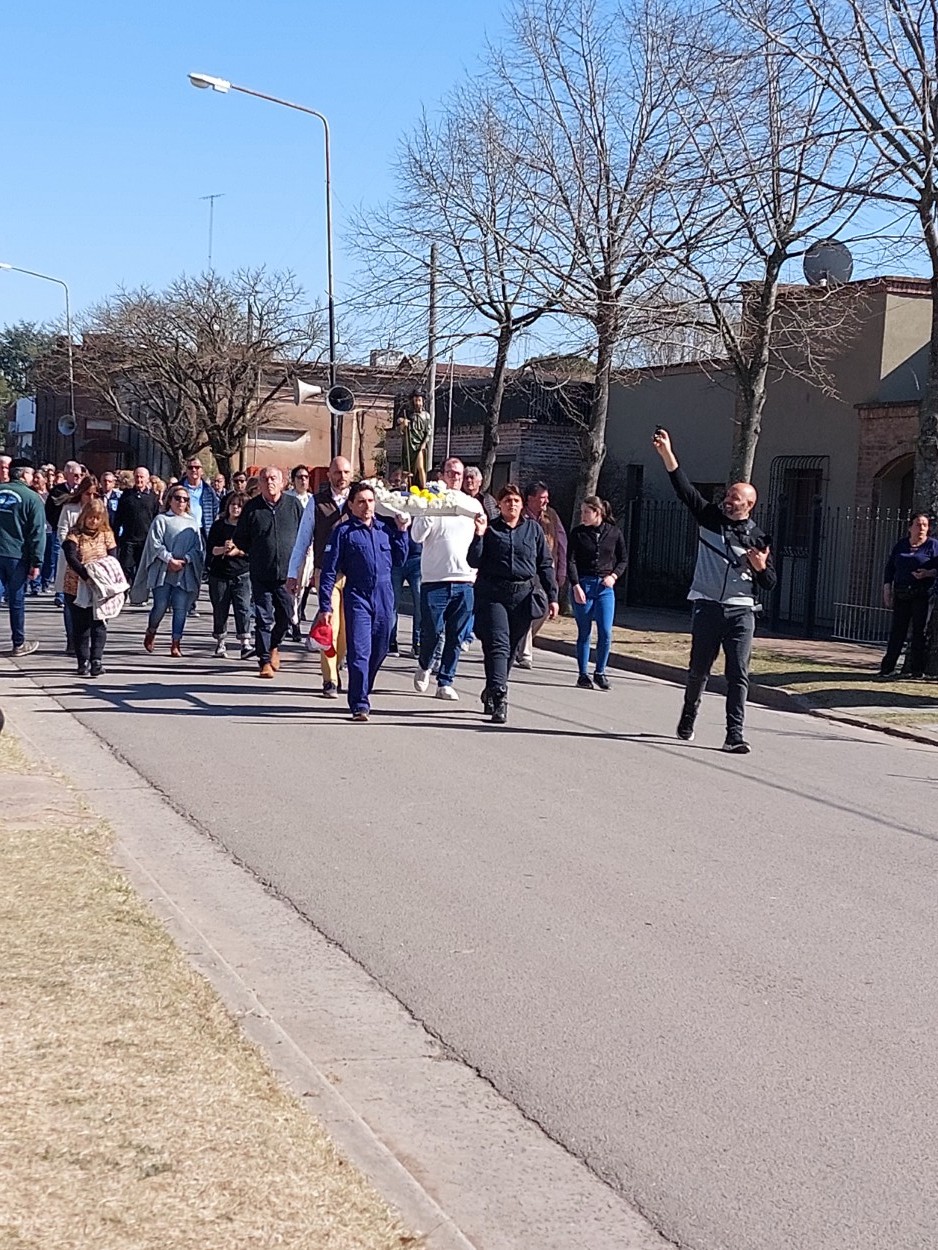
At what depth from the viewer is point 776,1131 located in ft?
14.8

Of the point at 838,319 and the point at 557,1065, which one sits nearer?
the point at 557,1065

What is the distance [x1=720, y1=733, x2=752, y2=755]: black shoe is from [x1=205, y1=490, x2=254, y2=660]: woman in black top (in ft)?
19.3

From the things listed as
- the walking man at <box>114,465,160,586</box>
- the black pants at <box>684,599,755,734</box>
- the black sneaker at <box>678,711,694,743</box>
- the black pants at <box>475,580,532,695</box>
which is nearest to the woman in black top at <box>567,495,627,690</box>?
the black pants at <box>475,580,532,695</box>

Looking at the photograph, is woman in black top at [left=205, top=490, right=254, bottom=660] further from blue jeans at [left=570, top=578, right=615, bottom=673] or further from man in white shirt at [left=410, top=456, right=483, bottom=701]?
blue jeans at [left=570, top=578, right=615, bottom=673]

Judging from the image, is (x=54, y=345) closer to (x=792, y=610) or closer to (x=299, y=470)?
(x=792, y=610)

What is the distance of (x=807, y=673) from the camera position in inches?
671

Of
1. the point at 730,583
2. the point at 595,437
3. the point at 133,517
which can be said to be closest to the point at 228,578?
the point at 730,583

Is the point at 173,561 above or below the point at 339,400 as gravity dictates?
below

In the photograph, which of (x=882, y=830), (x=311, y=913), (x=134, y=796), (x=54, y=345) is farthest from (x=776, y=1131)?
(x=54, y=345)

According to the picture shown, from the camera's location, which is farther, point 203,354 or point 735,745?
point 203,354

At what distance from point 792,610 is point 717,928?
19274 mm

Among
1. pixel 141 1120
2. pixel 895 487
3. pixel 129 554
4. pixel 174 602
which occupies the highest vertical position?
pixel 895 487

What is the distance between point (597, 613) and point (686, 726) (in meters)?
3.16

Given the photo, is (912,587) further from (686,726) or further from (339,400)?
(339,400)
